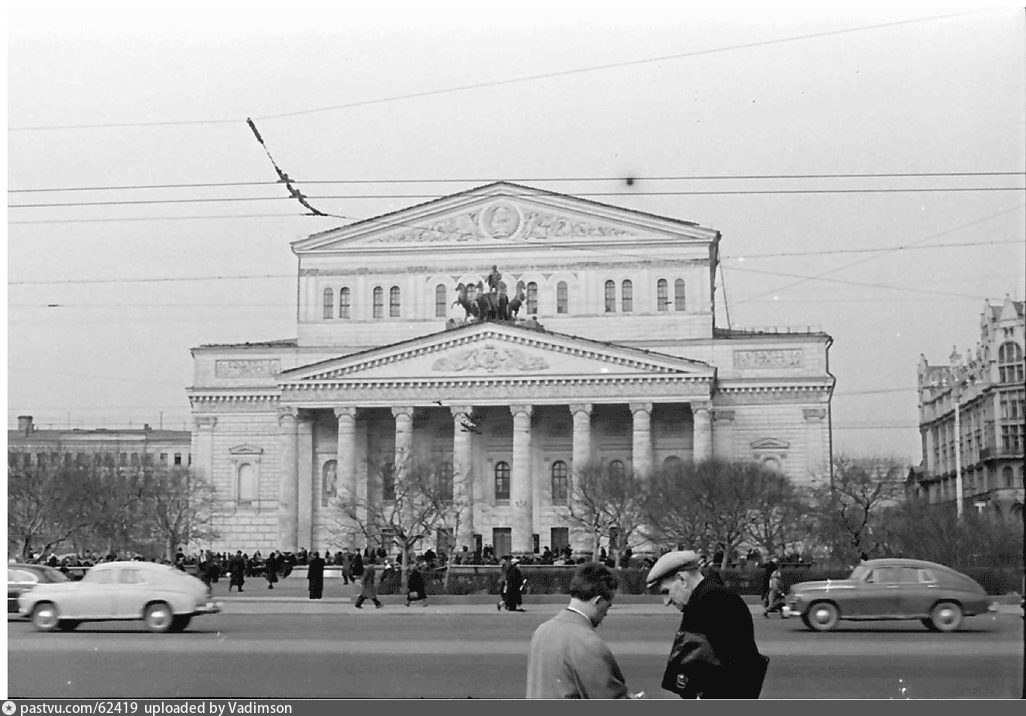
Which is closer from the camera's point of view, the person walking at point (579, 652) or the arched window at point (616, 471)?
the person walking at point (579, 652)

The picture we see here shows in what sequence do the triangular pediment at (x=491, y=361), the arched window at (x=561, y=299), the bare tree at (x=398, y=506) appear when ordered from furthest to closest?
the triangular pediment at (x=491, y=361) < the bare tree at (x=398, y=506) < the arched window at (x=561, y=299)

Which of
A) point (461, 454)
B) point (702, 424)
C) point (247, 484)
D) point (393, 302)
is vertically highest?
point (393, 302)

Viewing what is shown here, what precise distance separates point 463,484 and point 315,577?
42.0 ft

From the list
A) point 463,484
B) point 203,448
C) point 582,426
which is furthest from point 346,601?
point 582,426

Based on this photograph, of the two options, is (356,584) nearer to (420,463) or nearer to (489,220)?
(489,220)

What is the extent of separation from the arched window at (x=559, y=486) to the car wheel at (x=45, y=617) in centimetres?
1983

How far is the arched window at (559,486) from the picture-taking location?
29.1m

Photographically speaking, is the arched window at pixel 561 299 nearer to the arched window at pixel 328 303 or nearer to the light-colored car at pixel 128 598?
the arched window at pixel 328 303

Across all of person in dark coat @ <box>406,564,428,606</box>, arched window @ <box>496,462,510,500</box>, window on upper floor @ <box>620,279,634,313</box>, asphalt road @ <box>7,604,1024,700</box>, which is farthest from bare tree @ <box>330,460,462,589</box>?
asphalt road @ <box>7,604,1024,700</box>

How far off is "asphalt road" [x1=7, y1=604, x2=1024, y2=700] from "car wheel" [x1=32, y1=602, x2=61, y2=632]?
131mm

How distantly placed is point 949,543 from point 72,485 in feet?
26.7

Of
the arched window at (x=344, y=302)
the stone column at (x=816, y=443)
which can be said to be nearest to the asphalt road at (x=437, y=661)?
the arched window at (x=344, y=302)

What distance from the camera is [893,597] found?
32.4 feet

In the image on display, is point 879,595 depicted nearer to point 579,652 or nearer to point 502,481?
point 579,652
